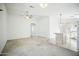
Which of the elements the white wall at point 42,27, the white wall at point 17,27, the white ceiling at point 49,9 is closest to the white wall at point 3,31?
the white wall at point 17,27

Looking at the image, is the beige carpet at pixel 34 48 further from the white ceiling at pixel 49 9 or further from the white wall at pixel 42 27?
the white ceiling at pixel 49 9

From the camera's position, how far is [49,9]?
207cm

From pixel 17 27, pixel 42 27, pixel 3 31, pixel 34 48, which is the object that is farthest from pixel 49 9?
pixel 3 31

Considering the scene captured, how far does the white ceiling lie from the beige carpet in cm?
53

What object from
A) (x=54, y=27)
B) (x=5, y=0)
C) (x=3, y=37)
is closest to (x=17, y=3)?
(x=5, y=0)

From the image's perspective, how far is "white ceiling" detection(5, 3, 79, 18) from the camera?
2051 mm

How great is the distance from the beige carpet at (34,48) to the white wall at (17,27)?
99 millimetres

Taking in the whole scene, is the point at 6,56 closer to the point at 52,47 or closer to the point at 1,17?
the point at 1,17

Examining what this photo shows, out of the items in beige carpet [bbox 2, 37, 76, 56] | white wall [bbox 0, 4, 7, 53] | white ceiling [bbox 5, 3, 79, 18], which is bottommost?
beige carpet [bbox 2, 37, 76, 56]

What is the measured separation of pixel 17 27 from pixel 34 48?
529 mm

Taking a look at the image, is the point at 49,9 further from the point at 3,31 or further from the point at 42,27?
the point at 3,31

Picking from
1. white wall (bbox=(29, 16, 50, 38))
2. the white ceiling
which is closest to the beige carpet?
white wall (bbox=(29, 16, 50, 38))

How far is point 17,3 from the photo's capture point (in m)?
2.06

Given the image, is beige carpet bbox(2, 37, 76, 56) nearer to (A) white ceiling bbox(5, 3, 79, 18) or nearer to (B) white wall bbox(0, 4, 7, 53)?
(B) white wall bbox(0, 4, 7, 53)
